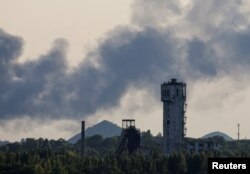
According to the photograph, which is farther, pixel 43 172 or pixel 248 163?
pixel 43 172

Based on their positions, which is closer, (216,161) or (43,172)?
(216,161)

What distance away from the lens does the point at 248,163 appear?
64.3 metres

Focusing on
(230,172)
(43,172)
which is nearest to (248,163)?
(230,172)

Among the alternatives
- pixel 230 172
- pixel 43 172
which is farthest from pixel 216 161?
pixel 43 172

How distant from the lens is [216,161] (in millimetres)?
63562

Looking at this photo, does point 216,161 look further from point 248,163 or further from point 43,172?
point 43,172

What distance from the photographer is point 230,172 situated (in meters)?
62.8

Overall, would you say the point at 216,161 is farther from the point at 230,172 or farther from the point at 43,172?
the point at 43,172

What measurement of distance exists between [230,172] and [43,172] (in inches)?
5522

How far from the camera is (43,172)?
7864 inches

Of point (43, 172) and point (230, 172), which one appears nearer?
point (230, 172)

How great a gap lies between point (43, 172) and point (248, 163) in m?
139

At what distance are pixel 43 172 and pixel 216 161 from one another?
13940 cm
